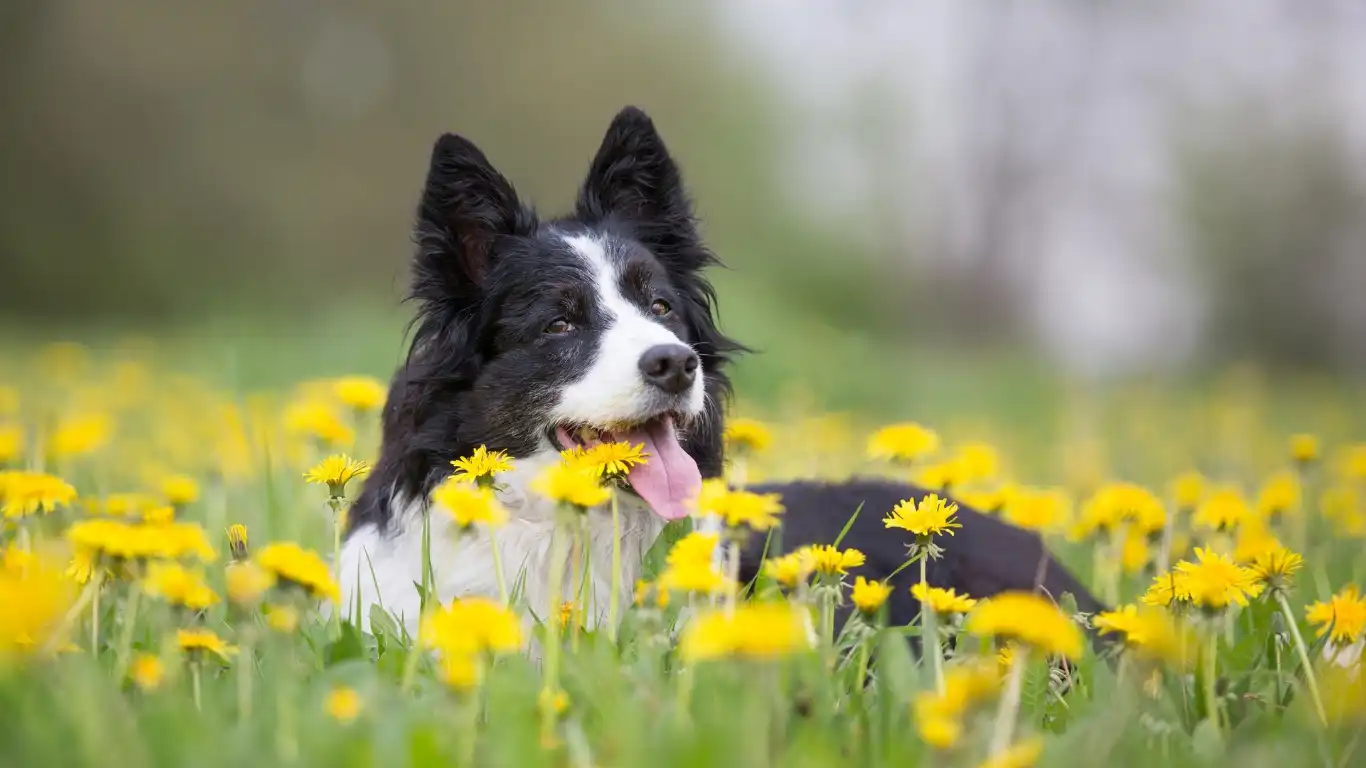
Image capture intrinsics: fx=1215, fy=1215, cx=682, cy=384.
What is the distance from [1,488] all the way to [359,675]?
2.69 ft

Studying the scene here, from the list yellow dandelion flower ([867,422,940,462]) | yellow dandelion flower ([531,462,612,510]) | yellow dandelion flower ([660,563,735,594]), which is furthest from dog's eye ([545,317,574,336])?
yellow dandelion flower ([660,563,735,594])

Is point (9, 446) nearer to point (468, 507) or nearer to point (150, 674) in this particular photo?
point (150, 674)

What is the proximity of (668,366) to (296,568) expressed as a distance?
59.1 inches

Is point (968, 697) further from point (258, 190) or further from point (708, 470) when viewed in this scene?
point (258, 190)

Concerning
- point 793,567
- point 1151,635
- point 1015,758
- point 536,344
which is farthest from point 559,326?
point 1015,758

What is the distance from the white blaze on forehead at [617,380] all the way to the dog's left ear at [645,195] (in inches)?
18.6

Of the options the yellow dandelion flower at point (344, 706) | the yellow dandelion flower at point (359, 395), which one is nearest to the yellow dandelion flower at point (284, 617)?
the yellow dandelion flower at point (344, 706)

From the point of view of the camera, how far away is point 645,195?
3746 millimetres

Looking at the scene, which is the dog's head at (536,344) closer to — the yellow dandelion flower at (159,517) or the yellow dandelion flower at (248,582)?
the yellow dandelion flower at (159,517)

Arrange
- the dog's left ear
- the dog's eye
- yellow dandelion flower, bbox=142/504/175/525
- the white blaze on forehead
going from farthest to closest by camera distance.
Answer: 1. the dog's left ear
2. the dog's eye
3. the white blaze on forehead
4. yellow dandelion flower, bbox=142/504/175/525

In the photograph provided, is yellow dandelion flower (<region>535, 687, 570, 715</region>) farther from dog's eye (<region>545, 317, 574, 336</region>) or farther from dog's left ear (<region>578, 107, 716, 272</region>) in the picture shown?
dog's left ear (<region>578, 107, 716, 272</region>)

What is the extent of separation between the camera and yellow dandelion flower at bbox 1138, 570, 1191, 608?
2088mm

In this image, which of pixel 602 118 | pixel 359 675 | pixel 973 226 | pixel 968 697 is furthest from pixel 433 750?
pixel 602 118

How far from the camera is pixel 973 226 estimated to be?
1577 cm
